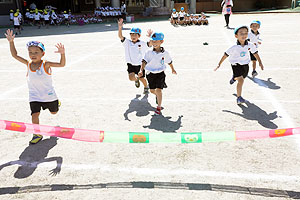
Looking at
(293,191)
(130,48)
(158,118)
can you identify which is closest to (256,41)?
(130,48)

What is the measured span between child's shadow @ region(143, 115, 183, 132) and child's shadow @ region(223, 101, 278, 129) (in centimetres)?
122

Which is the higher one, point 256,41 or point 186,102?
point 256,41

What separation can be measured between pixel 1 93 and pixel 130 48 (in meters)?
3.61

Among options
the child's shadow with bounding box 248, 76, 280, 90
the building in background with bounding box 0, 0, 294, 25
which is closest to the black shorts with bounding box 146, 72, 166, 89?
the child's shadow with bounding box 248, 76, 280, 90

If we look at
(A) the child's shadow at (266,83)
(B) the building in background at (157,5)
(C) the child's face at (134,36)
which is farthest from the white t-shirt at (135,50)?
(B) the building in background at (157,5)

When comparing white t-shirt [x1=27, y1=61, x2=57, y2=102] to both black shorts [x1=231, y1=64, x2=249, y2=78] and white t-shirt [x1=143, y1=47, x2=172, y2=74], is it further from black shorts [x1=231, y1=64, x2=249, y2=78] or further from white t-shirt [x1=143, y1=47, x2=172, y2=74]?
black shorts [x1=231, y1=64, x2=249, y2=78]

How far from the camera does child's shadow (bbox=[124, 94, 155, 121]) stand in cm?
543

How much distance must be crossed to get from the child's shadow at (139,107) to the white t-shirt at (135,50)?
0.91 metres

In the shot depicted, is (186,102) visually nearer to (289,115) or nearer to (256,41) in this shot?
(289,115)

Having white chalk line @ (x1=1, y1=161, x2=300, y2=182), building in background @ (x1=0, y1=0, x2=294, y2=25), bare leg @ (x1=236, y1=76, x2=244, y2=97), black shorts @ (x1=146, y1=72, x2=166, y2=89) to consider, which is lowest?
white chalk line @ (x1=1, y1=161, x2=300, y2=182)

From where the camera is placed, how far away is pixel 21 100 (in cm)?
634

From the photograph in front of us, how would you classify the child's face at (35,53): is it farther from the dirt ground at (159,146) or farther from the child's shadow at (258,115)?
the child's shadow at (258,115)

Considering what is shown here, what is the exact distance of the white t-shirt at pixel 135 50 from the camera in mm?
6199

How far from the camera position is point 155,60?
520 cm
